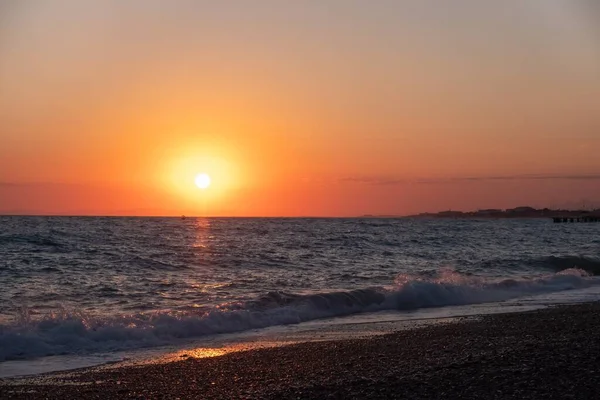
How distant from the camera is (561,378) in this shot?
29.3 ft

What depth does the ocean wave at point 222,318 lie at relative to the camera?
46.8 feet

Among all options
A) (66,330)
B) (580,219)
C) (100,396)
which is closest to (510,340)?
(100,396)

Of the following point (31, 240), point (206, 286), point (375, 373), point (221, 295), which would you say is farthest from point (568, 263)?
point (31, 240)

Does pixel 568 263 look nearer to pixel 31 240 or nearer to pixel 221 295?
pixel 221 295

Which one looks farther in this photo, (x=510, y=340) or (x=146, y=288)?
(x=146, y=288)

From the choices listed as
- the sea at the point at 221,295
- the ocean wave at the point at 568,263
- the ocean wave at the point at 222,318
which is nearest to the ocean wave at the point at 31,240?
the sea at the point at 221,295

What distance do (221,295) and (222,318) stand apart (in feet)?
15.0

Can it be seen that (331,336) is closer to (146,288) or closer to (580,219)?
(146,288)

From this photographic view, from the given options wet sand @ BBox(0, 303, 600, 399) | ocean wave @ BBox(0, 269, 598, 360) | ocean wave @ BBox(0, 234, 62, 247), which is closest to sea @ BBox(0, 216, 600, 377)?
ocean wave @ BBox(0, 269, 598, 360)

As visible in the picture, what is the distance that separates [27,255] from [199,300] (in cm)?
1809

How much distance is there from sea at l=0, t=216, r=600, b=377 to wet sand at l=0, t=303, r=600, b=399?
5.75ft

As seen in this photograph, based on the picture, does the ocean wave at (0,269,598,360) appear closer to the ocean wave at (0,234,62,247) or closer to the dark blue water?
the dark blue water

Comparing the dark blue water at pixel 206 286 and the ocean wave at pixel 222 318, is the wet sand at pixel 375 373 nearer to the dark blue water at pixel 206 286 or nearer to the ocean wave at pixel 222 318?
the ocean wave at pixel 222 318

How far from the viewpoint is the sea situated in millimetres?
14758
